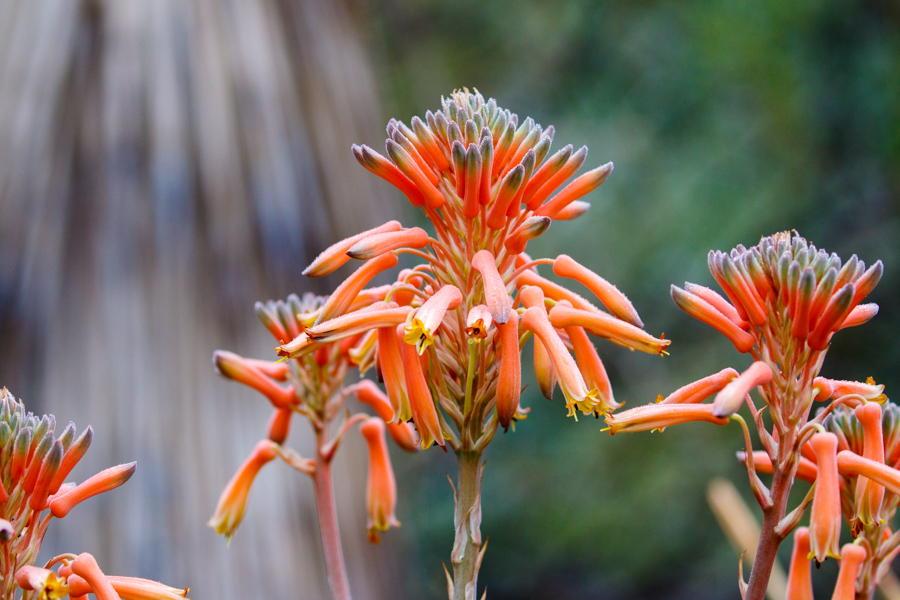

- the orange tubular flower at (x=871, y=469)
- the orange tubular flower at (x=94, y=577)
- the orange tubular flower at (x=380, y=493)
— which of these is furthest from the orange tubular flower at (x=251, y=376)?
the orange tubular flower at (x=871, y=469)

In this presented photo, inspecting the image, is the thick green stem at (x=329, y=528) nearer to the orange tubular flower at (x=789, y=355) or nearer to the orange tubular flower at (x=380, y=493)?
the orange tubular flower at (x=380, y=493)

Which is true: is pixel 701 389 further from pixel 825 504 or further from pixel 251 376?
pixel 251 376

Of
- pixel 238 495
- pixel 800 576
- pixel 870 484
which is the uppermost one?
pixel 238 495

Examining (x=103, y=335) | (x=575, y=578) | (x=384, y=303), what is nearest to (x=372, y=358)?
(x=384, y=303)

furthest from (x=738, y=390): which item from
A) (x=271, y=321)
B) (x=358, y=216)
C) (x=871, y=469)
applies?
(x=358, y=216)

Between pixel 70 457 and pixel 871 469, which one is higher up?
pixel 70 457

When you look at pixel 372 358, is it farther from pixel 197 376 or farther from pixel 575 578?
pixel 575 578
